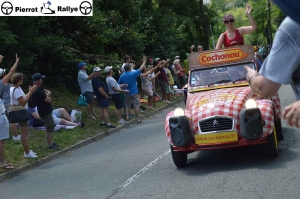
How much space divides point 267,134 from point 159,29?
2716cm

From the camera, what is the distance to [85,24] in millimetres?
25500

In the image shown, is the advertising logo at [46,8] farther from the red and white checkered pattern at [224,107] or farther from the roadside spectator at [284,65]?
the roadside spectator at [284,65]

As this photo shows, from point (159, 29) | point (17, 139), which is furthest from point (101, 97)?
point (159, 29)

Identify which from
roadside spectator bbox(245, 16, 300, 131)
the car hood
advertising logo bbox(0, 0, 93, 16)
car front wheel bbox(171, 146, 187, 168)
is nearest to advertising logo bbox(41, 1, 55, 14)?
advertising logo bbox(0, 0, 93, 16)

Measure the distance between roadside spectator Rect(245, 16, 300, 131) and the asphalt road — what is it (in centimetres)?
462

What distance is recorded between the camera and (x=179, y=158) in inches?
374

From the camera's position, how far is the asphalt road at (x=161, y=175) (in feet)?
25.2

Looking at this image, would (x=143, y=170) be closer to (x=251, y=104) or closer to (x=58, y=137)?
(x=251, y=104)

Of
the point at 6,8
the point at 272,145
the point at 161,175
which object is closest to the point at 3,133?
the point at 161,175

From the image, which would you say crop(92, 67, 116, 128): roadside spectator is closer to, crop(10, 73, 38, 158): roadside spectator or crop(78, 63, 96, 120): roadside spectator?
crop(78, 63, 96, 120): roadside spectator

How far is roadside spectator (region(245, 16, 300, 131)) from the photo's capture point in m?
2.36

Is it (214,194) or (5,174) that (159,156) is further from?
(214,194)

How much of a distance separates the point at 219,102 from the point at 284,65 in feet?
22.8

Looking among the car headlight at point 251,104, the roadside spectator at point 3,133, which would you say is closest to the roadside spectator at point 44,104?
the roadside spectator at point 3,133
